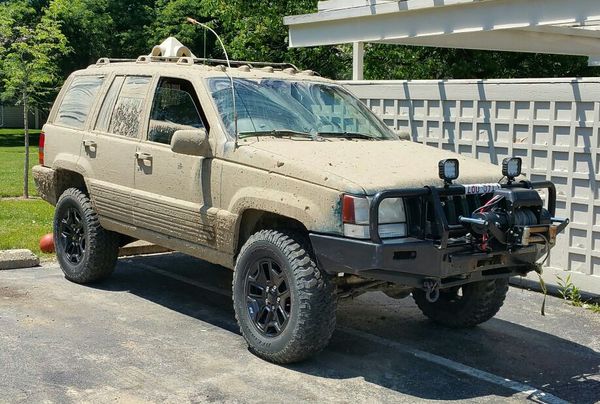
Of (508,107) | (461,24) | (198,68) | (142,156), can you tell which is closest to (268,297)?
(142,156)

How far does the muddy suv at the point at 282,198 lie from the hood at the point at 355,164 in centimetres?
1

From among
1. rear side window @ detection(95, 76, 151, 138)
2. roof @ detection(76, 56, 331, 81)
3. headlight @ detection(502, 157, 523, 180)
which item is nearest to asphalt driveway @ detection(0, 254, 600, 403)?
headlight @ detection(502, 157, 523, 180)

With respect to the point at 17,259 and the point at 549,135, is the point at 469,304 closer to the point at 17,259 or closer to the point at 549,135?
the point at 549,135

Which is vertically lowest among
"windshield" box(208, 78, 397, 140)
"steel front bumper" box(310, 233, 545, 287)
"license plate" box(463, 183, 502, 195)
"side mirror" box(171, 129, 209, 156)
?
"steel front bumper" box(310, 233, 545, 287)

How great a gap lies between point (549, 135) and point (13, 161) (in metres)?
21.4

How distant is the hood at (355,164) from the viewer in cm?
521

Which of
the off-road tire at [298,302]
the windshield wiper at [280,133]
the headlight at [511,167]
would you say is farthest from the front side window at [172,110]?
the headlight at [511,167]

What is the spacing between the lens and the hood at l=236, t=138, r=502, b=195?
5207 millimetres

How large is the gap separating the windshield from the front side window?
0.25m

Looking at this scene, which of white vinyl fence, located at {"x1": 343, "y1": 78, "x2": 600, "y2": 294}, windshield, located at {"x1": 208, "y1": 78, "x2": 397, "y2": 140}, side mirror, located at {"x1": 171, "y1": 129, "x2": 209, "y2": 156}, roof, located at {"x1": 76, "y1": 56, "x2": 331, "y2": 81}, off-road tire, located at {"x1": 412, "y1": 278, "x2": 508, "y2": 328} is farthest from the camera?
white vinyl fence, located at {"x1": 343, "y1": 78, "x2": 600, "y2": 294}

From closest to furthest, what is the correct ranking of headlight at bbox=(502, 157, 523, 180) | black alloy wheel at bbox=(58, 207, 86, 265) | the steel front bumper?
1. the steel front bumper
2. headlight at bbox=(502, 157, 523, 180)
3. black alloy wheel at bbox=(58, 207, 86, 265)

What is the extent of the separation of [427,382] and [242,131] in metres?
2.27

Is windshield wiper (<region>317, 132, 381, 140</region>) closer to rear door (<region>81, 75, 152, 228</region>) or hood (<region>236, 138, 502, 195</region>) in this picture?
hood (<region>236, 138, 502, 195</region>)

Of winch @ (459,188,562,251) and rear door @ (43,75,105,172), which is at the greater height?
rear door @ (43,75,105,172)
